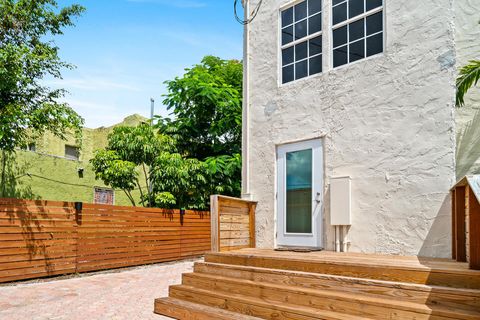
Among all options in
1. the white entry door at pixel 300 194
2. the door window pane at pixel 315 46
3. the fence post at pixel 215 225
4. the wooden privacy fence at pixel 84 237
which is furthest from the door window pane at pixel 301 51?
the wooden privacy fence at pixel 84 237

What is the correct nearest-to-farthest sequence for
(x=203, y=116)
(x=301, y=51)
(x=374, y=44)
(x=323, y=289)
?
(x=323, y=289) → (x=374, y=44) → (x=301, y=51) → (x=203, y=116)

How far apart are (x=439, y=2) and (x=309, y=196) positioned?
3470 millimetres

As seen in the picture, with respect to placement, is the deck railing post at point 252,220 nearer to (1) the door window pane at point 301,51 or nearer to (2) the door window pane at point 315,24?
(1) the door window pane at point 301,51

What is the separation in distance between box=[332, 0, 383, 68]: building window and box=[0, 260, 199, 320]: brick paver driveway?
4.99 metres

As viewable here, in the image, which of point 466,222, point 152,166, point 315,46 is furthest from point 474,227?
point 152,166

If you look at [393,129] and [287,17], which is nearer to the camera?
[393,129]

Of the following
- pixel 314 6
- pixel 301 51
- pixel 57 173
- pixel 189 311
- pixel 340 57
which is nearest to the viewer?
pixel 189 311

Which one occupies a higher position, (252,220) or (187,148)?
(187,148)

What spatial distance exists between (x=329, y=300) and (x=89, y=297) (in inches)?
173

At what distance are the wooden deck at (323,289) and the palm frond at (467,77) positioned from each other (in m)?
2.86

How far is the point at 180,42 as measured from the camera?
42.1 ft

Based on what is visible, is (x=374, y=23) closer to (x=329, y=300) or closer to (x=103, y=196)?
(x=329, y=300)

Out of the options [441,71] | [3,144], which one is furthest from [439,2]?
[3,144]

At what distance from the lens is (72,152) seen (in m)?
17.8
